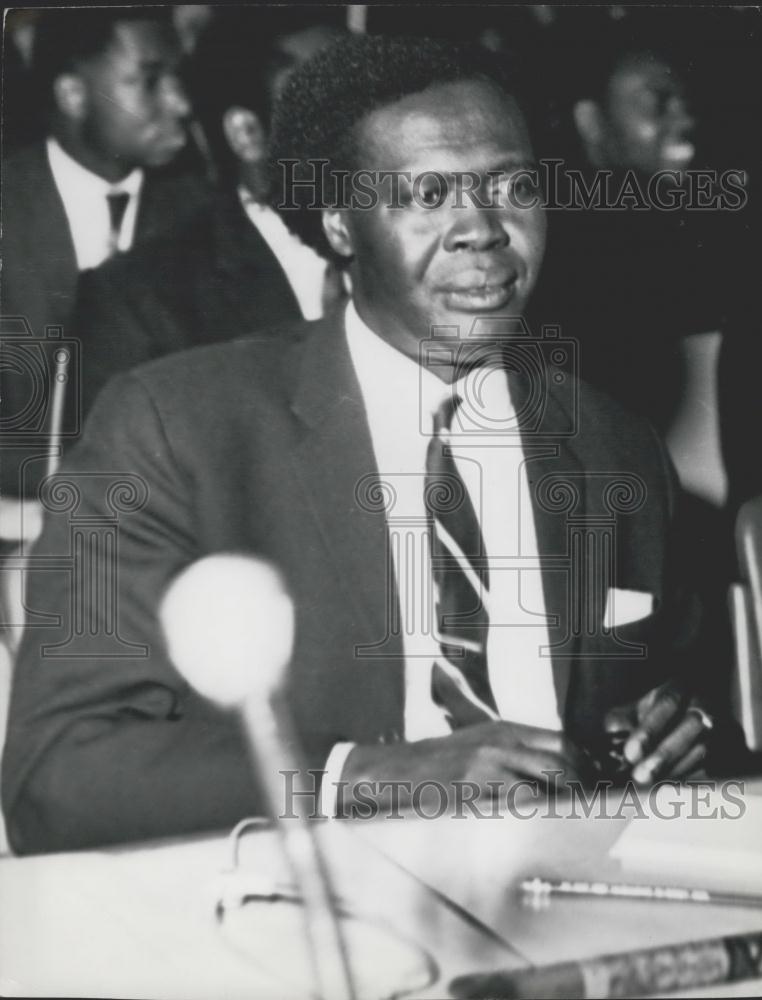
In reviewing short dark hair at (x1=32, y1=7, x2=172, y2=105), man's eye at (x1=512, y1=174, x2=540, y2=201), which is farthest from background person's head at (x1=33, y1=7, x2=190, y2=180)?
man's eye at (x1=512, y1=174, x2=540, y2=201)

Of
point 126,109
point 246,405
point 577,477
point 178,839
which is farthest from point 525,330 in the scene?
point 178,839

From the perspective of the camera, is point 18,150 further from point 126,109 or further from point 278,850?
point 278,850

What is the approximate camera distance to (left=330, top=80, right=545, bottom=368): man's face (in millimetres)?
965

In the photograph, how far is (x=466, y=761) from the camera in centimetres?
93

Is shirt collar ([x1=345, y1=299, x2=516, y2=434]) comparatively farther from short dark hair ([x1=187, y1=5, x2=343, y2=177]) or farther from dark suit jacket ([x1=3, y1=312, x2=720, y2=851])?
Answer: short dark hair ([x1=187, y1=5, x2=343, y2=177])

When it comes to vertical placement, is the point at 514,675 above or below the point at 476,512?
below

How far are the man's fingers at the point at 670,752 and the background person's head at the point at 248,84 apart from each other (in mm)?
637

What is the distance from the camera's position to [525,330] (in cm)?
99

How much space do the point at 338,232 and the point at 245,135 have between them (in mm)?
127

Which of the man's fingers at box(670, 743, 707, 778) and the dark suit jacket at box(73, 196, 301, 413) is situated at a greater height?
the dark suit jacket at box(73, 196, 301, 413)

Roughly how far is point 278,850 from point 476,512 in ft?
1.15

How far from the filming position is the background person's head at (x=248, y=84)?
3.23 feet

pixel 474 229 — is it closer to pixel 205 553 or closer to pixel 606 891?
pixel 205 553

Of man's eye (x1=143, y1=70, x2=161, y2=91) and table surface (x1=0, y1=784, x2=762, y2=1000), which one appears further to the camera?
man's eye (x1=143, y1=70, x2=161, y2=91)
